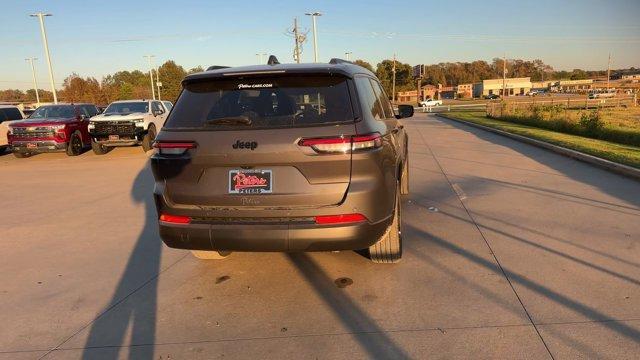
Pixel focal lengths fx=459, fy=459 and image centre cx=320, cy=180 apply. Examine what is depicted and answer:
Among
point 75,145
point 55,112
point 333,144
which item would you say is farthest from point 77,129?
point 333,144

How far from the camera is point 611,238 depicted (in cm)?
485

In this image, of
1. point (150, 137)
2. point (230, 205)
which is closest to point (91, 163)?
point (150, 137)

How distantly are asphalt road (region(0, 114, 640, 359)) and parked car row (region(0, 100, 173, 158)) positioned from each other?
7.64 meters

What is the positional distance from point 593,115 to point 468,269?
1585 cm

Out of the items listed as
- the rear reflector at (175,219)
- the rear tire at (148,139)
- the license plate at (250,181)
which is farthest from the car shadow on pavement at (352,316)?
the rear tire at (148,139)

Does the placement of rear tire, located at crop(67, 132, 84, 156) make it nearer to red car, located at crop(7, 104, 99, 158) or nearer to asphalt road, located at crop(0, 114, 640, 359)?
red car, located at crop(7, 104, 99, 158)

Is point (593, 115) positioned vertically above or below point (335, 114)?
Result: below

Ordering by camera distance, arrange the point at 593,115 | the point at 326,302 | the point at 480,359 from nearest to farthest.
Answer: the point at 480,359 < the point at 326,302 < the point at 593,115

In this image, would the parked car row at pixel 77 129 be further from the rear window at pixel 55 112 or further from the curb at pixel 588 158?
the curb at pixel 588 158

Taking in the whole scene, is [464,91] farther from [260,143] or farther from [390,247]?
[260,143]

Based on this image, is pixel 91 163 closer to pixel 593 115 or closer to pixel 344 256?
pixel 344 256

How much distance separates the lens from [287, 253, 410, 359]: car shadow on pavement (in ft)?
9.77

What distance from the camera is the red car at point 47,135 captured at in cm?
1366

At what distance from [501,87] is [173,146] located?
129039 mm
